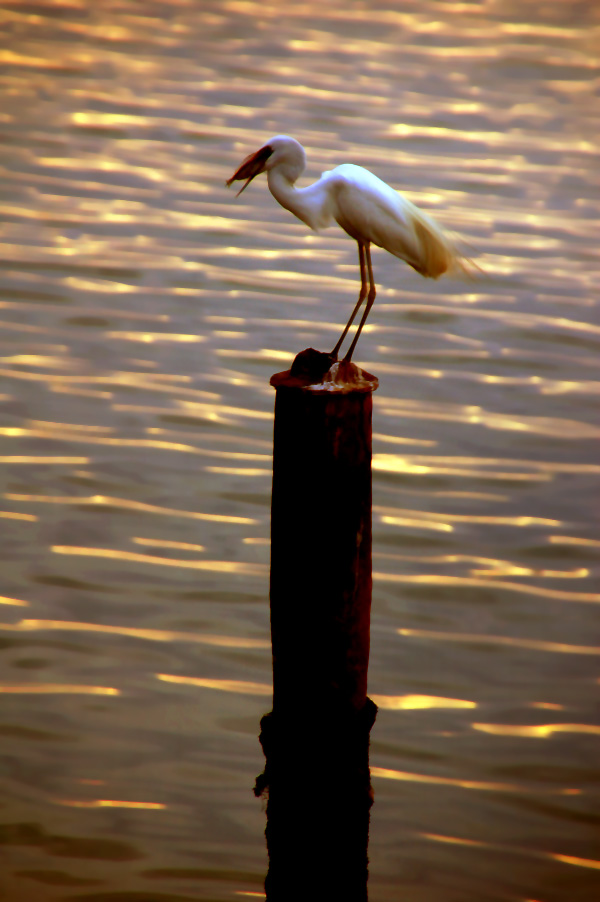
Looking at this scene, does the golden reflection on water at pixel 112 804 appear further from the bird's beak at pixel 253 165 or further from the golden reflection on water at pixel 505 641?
the bird's beak at pixel 253 165

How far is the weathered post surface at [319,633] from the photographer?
9.59 ft

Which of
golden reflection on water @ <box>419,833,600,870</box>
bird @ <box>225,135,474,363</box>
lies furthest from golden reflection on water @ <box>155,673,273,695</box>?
bird @ <box>225,135,474,363</box>

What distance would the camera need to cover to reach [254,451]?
5852 mm

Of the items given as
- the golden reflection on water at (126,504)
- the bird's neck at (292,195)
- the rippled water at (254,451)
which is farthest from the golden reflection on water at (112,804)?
the bird's neck at (292,195)

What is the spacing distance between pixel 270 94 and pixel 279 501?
8.01 meters

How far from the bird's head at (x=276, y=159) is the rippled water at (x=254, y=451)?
1.85 m

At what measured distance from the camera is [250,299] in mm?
7422

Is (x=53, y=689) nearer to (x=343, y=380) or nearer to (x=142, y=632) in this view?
(x=142, y=632)

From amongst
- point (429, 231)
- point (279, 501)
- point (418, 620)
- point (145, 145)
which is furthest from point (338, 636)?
point (145, 145)

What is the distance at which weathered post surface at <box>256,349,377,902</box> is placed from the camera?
2922mm

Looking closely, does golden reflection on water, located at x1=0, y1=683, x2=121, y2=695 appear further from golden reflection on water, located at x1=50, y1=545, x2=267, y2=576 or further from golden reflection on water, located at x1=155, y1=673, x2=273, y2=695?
golden reflection on water, located at x1=50, y1=545, x2=267, y2=576

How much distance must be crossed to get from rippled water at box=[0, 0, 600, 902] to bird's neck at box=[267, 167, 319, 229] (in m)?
1.75

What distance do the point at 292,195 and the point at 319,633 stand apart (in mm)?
1311

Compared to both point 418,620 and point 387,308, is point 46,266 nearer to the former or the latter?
point 387,308
